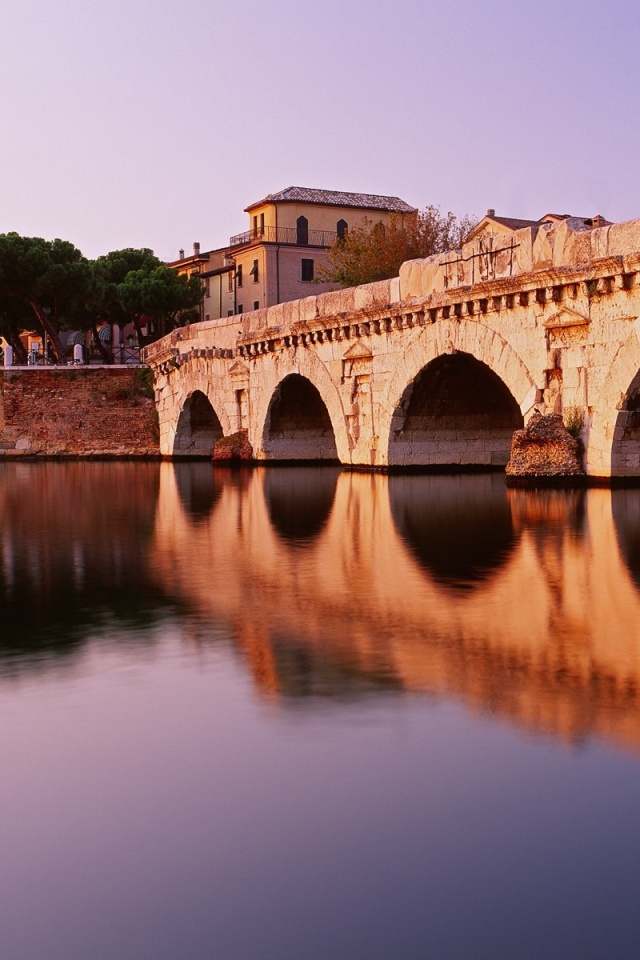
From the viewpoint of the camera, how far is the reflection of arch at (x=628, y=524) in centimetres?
909

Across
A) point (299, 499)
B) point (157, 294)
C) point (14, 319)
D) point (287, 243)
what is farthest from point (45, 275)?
point (299, 499)

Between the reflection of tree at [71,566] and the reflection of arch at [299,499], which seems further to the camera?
the reflection of arch at [299,499]

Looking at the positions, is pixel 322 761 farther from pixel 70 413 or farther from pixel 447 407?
pixel 70 413

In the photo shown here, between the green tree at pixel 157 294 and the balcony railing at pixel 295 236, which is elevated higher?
the balcony railing at pixel 295 236

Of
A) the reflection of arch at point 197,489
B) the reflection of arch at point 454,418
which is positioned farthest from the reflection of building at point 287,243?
the reflection of arch at point 454,418

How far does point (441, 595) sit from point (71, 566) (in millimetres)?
3265

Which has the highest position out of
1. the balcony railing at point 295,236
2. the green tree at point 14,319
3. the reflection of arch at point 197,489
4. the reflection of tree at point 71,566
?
the balcony railing at point 295,236

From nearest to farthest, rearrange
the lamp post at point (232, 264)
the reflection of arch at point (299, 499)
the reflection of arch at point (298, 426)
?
the reflection of arch at point (299, 499) → the reflection of arch at point (298, 426) → the lamp post at point (232, 264)

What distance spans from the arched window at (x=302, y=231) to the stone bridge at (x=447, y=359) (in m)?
21.8

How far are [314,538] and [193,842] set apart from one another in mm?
8258

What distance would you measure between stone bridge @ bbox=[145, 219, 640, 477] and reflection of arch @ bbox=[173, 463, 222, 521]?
1.62 m

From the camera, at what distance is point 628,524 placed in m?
11.5

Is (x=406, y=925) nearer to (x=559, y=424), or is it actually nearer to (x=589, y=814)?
(x=589, y=814)

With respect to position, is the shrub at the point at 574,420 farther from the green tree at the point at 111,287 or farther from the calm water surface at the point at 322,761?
the green tree at the point at 111,287
